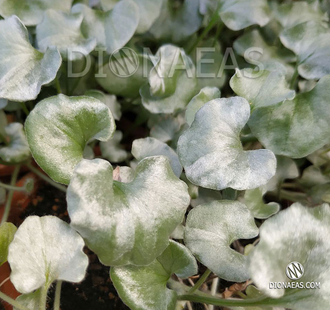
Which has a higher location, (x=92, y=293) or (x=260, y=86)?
(x=260, y=86)

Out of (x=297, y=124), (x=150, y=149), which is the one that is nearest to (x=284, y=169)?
(x=297, y=124)

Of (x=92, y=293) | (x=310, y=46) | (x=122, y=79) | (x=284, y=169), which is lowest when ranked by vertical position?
(x=92, y=293)


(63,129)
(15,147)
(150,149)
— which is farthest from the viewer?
(15,147)

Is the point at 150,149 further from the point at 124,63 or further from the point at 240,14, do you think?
the point at 240,14

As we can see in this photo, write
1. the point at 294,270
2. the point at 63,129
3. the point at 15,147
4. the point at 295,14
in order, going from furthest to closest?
1. the point at 295,14
2. the point at 15,147
3. the point at 63,129
4. the point at 294,270

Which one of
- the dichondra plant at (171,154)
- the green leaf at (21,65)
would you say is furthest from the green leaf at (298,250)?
the green leaf at (21,65)

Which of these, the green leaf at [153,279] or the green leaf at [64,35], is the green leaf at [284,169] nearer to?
the green leaf at [153,279]
